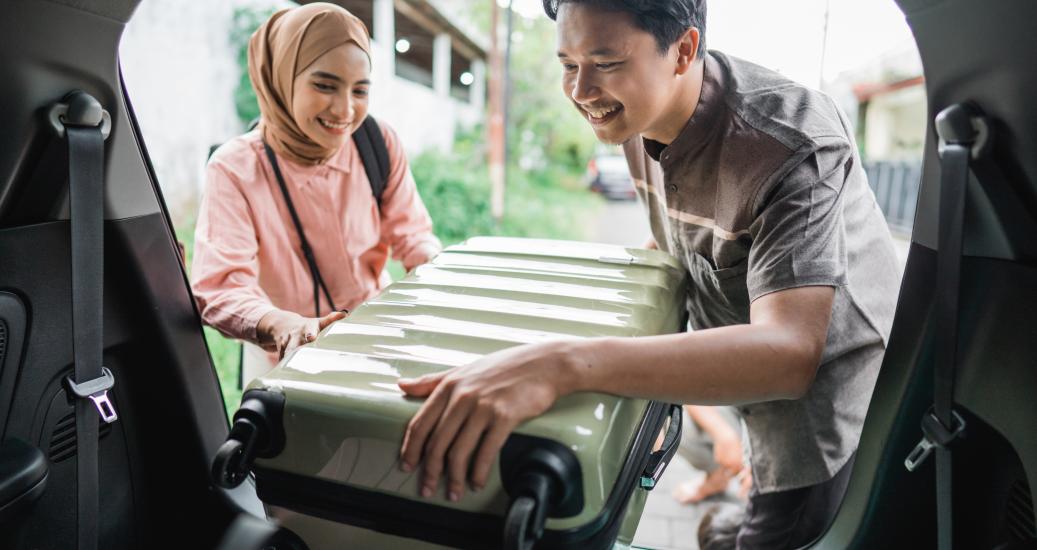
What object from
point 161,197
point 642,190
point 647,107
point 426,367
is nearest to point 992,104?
point 647,107

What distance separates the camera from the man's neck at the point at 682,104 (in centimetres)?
136

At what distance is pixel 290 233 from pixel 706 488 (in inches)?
75.9

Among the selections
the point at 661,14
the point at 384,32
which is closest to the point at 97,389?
the point at 661,14

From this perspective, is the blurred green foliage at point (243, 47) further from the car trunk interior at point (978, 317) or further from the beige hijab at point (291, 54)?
the car trunk interior at point (978, 317)

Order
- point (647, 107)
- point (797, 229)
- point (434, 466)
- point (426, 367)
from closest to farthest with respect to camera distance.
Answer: point (434, 466)
point (426, 367)
point (797, 229)
point (647, 107)

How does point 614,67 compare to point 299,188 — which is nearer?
point 614,67

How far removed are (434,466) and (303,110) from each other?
49.8 inches

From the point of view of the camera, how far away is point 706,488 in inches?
111

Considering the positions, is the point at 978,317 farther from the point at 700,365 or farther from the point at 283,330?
the point at 283,330

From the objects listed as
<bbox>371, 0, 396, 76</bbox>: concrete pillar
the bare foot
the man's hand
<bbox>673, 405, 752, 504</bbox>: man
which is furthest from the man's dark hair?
<bbox>371, 0, 396, 76</bbox>: concrete pillar

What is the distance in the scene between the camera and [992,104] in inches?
35.3

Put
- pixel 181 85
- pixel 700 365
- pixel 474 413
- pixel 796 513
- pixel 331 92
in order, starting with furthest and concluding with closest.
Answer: pixel 181 85 → pixel 331 92 → pixel 796 513 → pixel 700 365 → pixel 474 413

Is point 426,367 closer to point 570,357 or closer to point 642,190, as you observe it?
point 570,357

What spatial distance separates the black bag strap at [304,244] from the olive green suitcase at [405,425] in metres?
0.75
